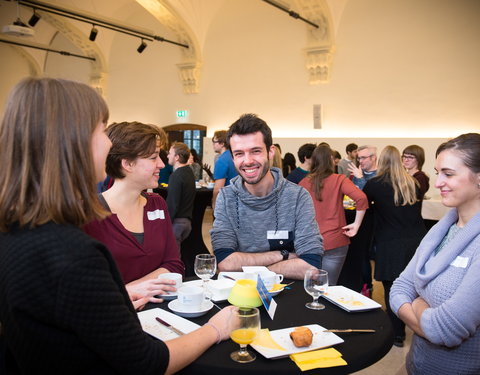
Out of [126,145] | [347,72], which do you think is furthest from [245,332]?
[347,72]

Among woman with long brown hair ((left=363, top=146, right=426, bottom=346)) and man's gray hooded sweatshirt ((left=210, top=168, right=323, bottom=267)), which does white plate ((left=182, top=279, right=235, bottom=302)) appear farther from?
woman with long brown hair ((left=363, top=146, right=426, bottom=346))

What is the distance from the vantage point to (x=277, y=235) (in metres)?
2.42

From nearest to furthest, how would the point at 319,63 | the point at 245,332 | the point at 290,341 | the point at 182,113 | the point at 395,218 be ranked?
the point at 245,332, the point at 290,341, the point at 395,218, the point at 319,63, the point at 182,113

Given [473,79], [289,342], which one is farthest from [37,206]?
[473,79]

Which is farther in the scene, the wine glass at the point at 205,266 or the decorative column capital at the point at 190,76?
the decorative column capital at the point at 190,76

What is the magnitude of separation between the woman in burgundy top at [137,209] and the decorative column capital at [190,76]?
1005 cm

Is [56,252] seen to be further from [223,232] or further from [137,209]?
[223,232]

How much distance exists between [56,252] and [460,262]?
4.95 feet

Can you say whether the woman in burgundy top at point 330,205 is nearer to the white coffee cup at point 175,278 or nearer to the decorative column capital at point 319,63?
the white coffee cup at point 175,278

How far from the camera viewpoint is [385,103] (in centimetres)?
898

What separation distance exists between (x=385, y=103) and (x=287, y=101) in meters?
2.52

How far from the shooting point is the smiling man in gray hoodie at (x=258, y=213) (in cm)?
239

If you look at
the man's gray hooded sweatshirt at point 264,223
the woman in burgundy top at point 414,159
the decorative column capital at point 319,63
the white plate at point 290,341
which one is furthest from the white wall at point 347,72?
the white plate at point 290,341

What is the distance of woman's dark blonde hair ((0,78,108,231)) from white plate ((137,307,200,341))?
604mm
